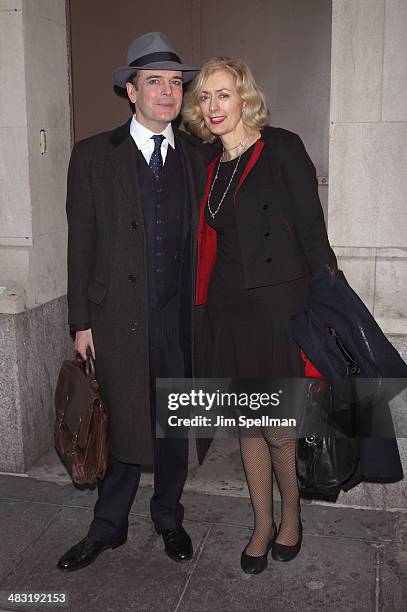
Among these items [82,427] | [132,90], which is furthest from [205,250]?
[82,427]

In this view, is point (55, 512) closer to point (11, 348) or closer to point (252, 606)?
point (11, 348)

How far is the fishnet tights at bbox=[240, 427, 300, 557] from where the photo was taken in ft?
12.2

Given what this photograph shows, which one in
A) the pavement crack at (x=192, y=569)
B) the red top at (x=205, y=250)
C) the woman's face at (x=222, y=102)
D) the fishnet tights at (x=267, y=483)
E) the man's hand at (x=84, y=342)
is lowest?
the pavement crack at (x=192, y=569)

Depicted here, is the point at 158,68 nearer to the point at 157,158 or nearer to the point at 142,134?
the point at 142,134

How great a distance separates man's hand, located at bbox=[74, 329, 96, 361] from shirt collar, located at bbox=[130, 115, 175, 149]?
3.32ft

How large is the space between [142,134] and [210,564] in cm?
229

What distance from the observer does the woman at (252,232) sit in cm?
343

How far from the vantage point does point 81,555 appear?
12.5 ft

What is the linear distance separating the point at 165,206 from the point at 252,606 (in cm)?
201

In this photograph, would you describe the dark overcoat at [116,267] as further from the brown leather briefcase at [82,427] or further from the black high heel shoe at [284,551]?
the black high heel shoe at [284,551]

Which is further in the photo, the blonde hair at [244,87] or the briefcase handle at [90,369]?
the briefcase handle at [90,369]

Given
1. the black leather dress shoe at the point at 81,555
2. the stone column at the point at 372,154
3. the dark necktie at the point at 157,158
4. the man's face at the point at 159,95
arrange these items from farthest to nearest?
1. the stone column at the point at 372,154
2. the black leather dress shoe at the point at 81,555
3. the dark necktie at the point at 157,158
4. the man's face at the point at 159,95

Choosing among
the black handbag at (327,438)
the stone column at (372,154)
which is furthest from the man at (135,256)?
the stone column at (372,154)

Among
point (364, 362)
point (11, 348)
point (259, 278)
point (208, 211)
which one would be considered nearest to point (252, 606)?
point (364, 362)
